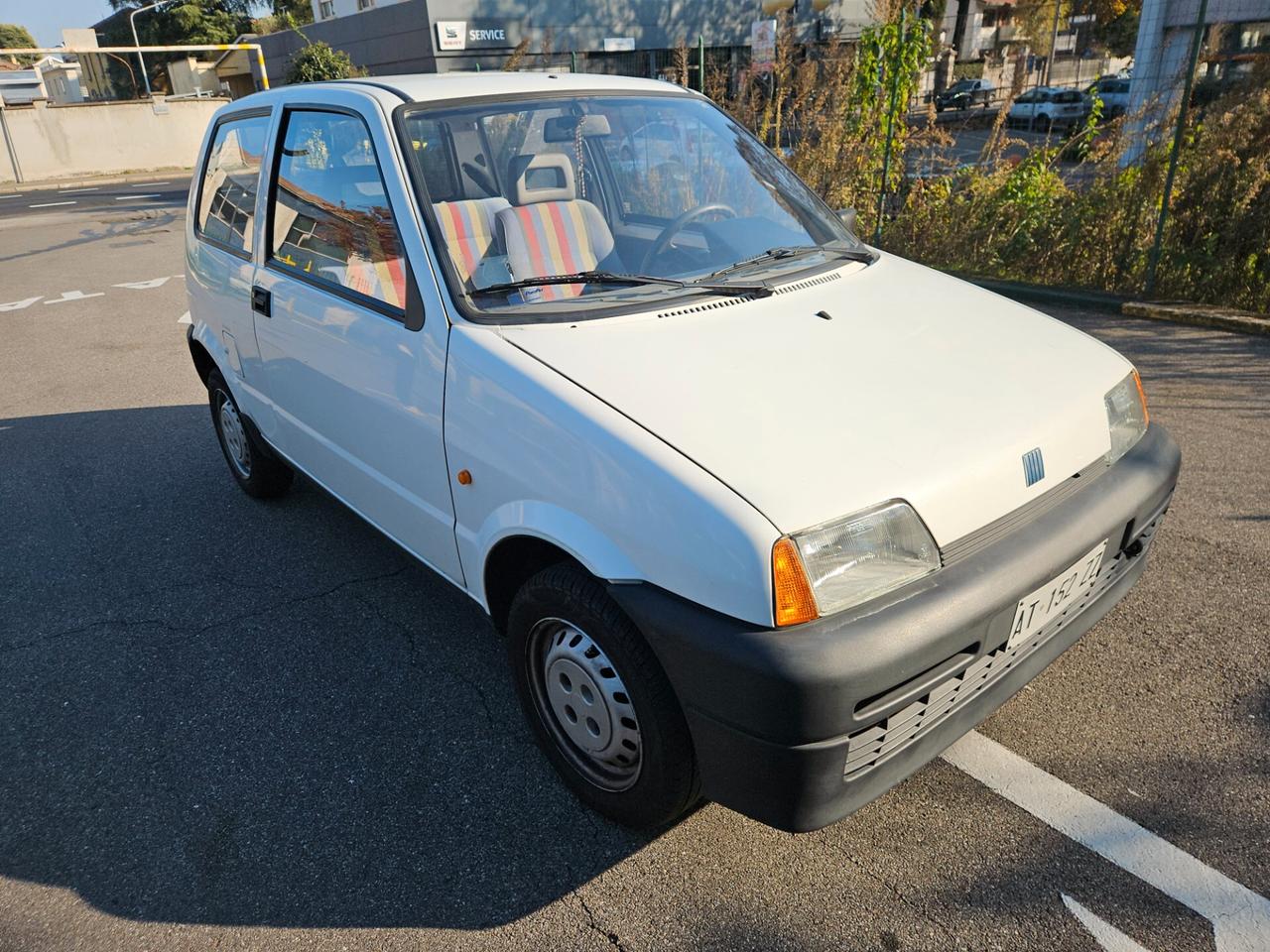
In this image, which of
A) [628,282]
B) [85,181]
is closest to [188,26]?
[85,181]

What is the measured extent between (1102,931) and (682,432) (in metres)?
1.52

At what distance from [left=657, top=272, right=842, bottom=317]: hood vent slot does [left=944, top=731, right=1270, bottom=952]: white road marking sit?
1512 millimetres

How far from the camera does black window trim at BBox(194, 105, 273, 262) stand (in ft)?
12.1

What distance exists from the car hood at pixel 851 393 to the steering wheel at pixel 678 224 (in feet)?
1.16

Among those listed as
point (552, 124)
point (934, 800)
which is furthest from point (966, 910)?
point (552, 124)

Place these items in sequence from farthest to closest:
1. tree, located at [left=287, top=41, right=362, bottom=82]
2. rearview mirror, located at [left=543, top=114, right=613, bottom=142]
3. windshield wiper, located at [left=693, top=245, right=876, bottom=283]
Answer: tree, located at [left=287, top=41, right=362, bottom=82], rearview mirror, located at [left=543, top=114, right=613, bottom=142], windshield wiper, located at [left=693, top=245, right=876, bottom=283]

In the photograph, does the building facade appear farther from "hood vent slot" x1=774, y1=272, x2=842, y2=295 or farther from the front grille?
the front grille

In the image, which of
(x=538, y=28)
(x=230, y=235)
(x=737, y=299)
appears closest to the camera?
(x=737, y=299)

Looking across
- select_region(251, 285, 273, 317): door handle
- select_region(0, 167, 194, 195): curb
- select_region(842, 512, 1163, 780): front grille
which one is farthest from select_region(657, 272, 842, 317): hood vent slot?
select_region(0, 167, 194, 195): curb

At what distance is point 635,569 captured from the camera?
204 cm

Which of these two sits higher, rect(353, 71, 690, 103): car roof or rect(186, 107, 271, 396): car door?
rect(353, 71, 690, 103): car roof

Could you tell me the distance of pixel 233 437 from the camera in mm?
4641

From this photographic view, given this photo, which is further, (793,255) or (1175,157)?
(1175,157)

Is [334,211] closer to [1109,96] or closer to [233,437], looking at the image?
[233,437]
